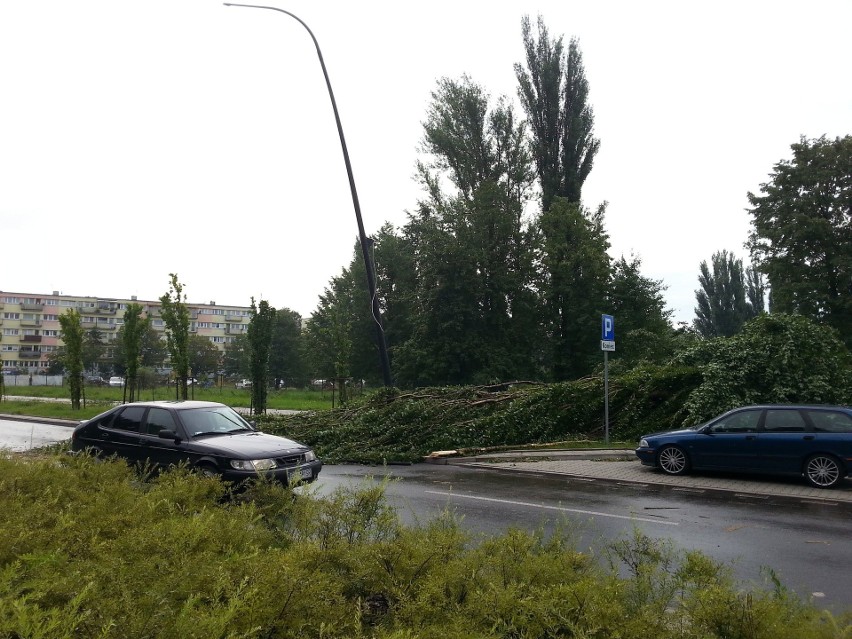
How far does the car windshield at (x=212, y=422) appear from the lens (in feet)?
31.6

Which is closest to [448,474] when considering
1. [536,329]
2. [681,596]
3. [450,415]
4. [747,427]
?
[450,415]

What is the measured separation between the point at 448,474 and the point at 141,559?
369 inches

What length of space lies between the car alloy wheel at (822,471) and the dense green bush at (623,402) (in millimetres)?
3811

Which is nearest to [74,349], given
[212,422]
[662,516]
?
[212,422]

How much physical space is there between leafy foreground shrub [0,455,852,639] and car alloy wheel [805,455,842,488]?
7.80m

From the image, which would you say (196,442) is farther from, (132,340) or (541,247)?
(541,247)

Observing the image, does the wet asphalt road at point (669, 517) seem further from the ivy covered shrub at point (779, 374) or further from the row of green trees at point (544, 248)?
the row of green trees at point (544, 248)

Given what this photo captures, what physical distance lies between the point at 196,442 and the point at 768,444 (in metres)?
9.34

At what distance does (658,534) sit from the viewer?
7562 millimetres

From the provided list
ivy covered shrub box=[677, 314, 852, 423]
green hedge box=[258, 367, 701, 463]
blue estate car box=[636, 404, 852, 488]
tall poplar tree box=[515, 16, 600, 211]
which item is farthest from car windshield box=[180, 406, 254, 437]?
tall poplar tree box=[515, 16, 600, 211]

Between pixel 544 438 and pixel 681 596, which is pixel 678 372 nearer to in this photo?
pixel 544 438

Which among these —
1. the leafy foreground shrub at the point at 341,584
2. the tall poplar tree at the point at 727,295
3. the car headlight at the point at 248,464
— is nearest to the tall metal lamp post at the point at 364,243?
the car headlight at the point at 248,464

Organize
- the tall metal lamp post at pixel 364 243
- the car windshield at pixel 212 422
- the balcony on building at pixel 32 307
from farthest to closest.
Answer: the balcony on building at pixel 32 307
the tall metal lamp post at pixel 364 243
the car windshield at pixel 212 422

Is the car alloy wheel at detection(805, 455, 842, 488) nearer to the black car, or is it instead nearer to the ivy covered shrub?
the ivy covered shrub
